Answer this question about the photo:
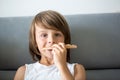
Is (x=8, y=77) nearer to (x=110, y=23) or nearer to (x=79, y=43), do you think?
(x=79, y=43)

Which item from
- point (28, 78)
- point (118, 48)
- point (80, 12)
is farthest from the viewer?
point (80, 12)

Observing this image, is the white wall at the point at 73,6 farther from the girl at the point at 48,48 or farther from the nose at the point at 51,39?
the nose at the point at 51,39

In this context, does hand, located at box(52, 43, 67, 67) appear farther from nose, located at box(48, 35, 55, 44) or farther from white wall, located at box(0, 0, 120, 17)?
white wall, located at box(0, 0, 120, 17)

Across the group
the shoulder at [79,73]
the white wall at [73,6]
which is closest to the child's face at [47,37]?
the shoulder at [79,73]

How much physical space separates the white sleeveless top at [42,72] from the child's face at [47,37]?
79mm

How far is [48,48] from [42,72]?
0.15 m

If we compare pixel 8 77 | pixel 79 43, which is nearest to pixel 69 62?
pixel 79 43

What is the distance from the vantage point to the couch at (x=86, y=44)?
1.17 metres

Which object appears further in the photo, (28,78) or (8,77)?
(8,77)

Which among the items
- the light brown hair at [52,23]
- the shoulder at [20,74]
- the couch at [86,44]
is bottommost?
the shoulder at [20,74]

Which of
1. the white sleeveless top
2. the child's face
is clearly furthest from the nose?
the white sleeveless top

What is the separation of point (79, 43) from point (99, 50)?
0.37ft

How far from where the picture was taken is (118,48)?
116 centimetres

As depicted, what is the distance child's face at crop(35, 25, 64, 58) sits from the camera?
3.20 feet
